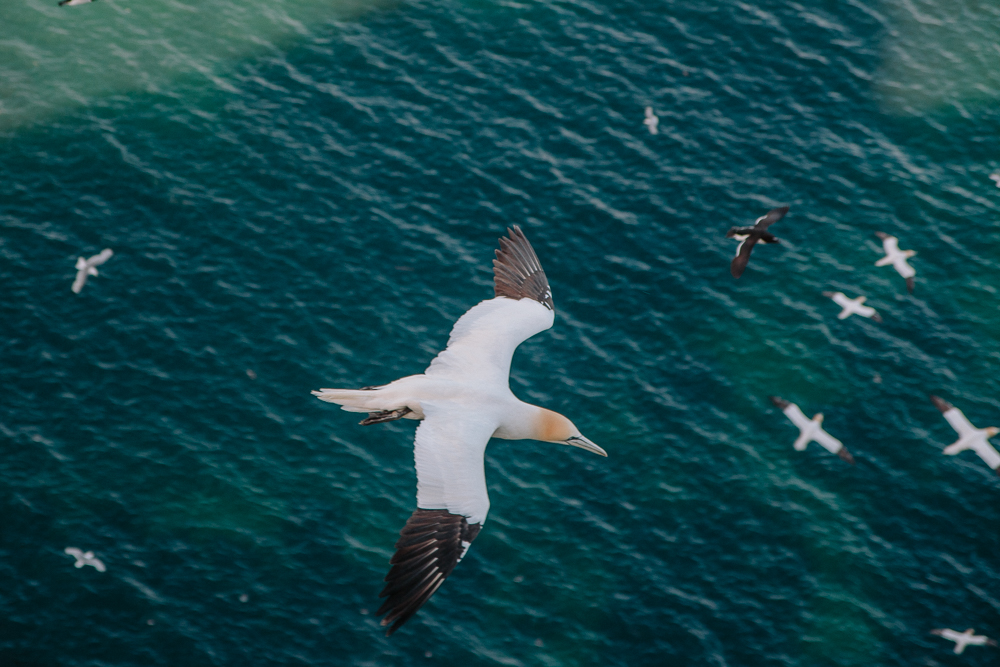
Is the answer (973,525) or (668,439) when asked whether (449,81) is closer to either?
(668,439)

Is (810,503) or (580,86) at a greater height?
(580,86)

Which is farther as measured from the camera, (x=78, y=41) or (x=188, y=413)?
(x=78, y=41)

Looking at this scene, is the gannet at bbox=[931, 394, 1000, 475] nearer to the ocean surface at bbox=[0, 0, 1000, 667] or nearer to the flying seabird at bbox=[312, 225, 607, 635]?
the ocean surface at bbox=[0, 0, 1000, 667]

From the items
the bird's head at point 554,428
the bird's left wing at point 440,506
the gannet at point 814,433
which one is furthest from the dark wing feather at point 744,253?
the bird's left wing at point 440,506

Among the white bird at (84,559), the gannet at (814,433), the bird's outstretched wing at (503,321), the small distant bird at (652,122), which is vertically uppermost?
the bird's outstretched wing at (503,321)

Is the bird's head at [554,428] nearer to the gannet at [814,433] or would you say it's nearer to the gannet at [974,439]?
the gannet at [814,433]

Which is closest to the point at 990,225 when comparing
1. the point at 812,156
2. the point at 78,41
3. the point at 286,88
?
the point at 812,156

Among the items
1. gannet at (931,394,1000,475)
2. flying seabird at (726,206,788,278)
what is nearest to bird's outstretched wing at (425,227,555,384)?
flying seabird at (726,206,788,278)
